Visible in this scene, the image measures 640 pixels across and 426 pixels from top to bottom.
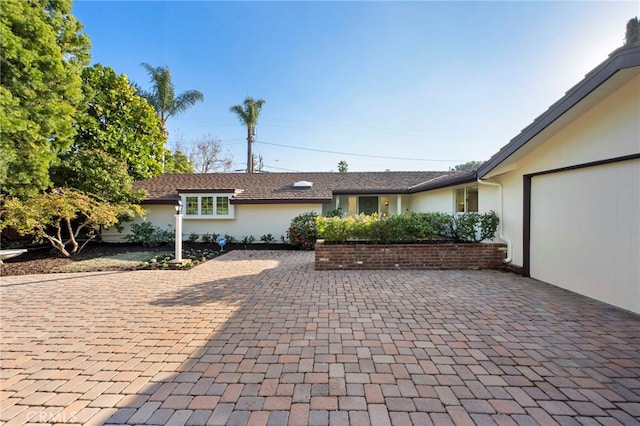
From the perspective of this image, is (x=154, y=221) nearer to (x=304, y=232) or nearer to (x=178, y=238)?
(x=178, y=238)

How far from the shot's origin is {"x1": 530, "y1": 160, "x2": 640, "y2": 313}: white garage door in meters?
4.26

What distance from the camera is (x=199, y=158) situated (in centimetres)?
2886

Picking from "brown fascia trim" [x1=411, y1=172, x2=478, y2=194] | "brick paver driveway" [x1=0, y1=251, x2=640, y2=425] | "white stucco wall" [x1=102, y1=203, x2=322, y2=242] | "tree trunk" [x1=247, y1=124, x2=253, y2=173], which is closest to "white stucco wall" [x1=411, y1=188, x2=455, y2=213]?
"brown fascia trim" [x1=411, y1=172, x2=478, y2=194]

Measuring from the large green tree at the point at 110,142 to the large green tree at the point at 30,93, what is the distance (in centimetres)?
176

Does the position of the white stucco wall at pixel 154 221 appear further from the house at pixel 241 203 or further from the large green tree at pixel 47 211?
the large green tree at pixel 47 211

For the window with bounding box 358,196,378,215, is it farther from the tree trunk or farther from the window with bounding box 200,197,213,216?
the tree trunk

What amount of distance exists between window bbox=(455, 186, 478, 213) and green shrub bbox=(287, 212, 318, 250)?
18.6ft

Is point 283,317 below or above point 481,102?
below

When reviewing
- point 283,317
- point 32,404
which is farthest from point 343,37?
point 32,404

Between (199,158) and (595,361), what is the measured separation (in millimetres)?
31046

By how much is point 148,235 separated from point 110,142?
5237 millimetres

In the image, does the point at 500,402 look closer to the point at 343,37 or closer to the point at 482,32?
the point at 482,32

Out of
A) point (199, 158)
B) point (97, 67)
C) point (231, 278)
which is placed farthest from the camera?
point (199, 158)

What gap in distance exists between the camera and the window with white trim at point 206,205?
13.1 m
